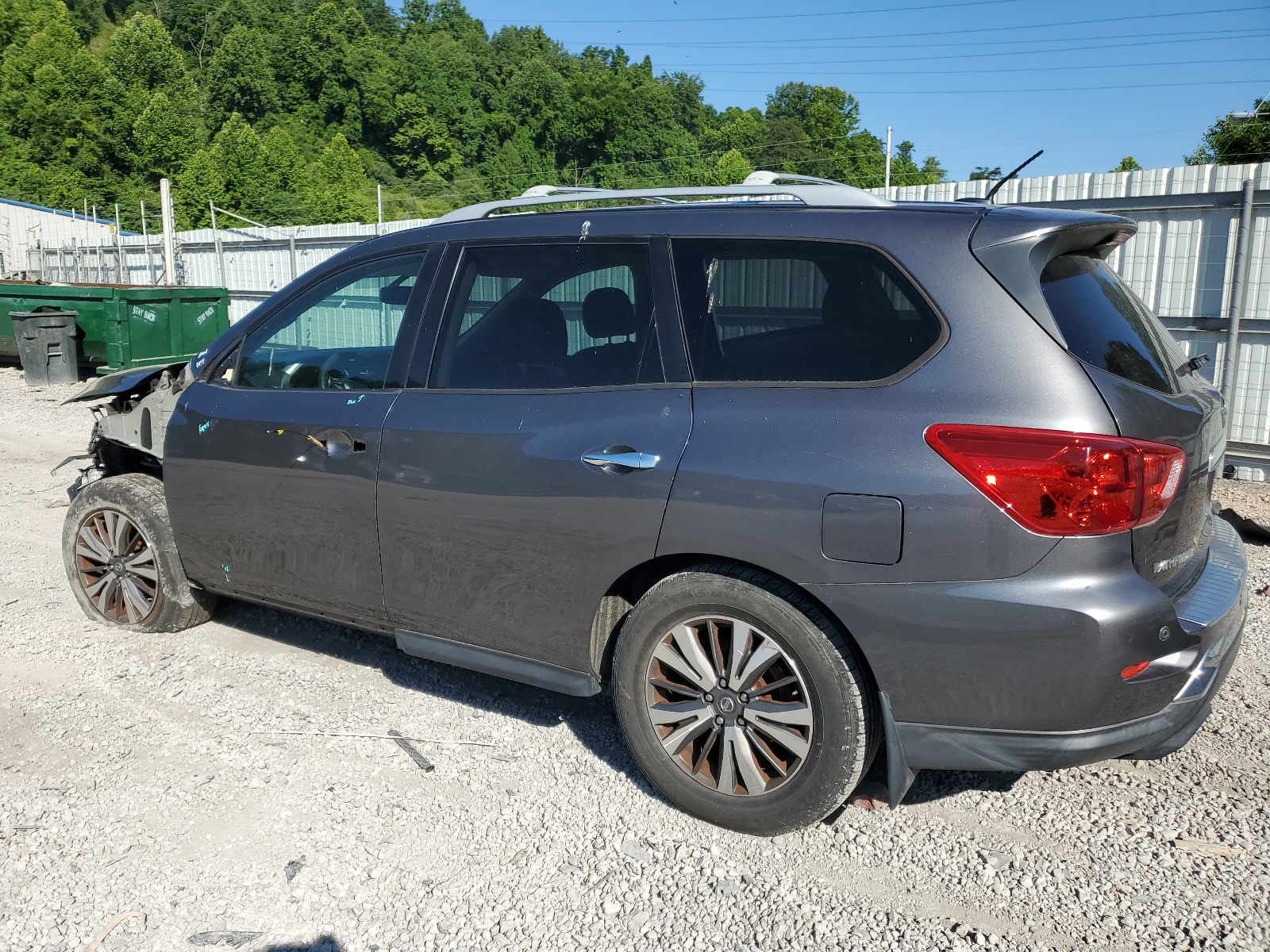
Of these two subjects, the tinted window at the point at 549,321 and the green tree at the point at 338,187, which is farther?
the green tree at the point at 338,187

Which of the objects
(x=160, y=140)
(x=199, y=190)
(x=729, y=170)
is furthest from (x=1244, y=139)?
(x=160, y=140)

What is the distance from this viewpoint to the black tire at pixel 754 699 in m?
2.98

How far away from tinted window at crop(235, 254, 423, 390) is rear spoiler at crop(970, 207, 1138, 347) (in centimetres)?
204

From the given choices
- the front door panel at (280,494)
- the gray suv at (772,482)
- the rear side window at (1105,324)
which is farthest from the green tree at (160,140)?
the rear side window at (1105,324)

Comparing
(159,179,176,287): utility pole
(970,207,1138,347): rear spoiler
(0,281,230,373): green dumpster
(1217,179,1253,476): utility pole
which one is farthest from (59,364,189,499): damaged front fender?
(159,179,176,287): utility pole

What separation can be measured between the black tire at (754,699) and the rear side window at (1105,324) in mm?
1009

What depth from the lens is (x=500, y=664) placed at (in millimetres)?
3719

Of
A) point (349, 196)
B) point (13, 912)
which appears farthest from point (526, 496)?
point (349, 196)

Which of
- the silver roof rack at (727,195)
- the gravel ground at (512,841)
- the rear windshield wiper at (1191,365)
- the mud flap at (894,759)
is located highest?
the silver roof rack at (727,195)

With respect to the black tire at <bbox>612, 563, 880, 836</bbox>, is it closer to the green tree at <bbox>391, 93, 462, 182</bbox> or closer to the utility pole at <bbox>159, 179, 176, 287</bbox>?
the utility pole at <bbox>159, 179, 176, 287</bbox>

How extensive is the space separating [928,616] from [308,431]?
238 cm

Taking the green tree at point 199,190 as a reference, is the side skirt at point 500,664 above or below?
below

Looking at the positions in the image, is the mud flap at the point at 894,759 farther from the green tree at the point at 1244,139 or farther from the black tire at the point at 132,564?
the green tree at the point at 1244,139

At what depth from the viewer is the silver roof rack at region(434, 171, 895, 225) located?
3.21 meters
